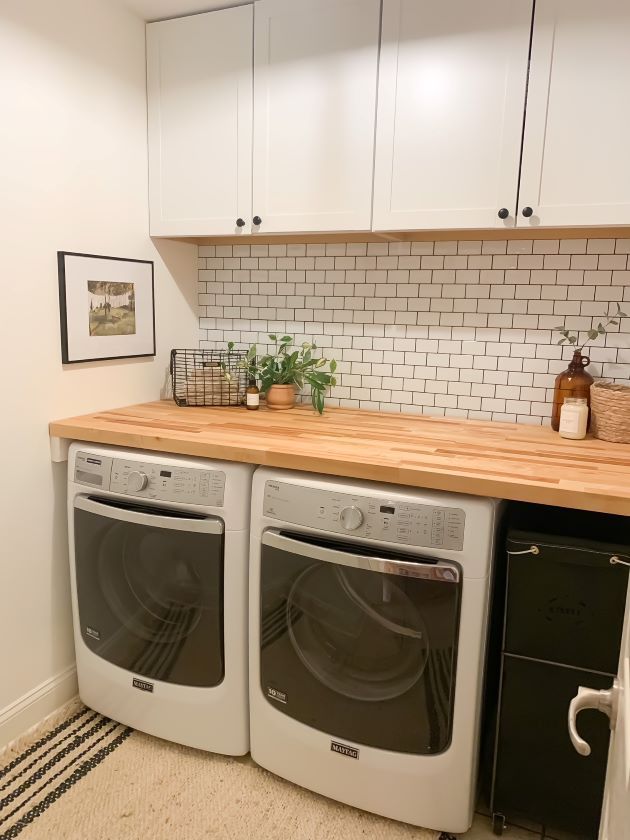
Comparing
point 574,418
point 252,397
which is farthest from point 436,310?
point 252,397

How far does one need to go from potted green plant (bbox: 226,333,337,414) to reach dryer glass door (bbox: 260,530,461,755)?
0.82m

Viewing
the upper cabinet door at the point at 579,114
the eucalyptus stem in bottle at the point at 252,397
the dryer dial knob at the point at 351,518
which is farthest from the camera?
the eucalyptus stem in bottle at the point at 252,397

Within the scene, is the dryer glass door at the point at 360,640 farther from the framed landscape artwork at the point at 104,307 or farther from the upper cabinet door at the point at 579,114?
the upper cabinet door at the point at 579,114

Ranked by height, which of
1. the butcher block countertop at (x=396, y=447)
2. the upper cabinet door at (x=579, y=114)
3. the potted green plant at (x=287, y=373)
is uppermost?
the upper cabinet door at (x=579, y=114)

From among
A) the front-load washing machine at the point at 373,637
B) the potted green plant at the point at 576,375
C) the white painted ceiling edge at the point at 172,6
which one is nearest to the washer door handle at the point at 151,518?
the front-load washing machine at the point at 373,637

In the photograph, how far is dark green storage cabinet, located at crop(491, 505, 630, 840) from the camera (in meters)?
1.54

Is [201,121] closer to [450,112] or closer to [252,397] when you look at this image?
[450,112]

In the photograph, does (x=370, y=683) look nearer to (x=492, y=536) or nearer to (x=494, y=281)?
(x=492, y=536)

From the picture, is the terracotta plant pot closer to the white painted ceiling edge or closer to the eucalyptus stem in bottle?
the eucalyptus stem in bottle

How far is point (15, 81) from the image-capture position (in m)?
1.88

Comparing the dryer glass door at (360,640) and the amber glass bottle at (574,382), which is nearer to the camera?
A: the dryer glass door at (360,640)

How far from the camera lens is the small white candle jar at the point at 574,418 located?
6.58 feet

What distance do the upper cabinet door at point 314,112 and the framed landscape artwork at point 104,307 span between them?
0.57 metres

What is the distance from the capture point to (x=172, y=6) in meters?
2.23
